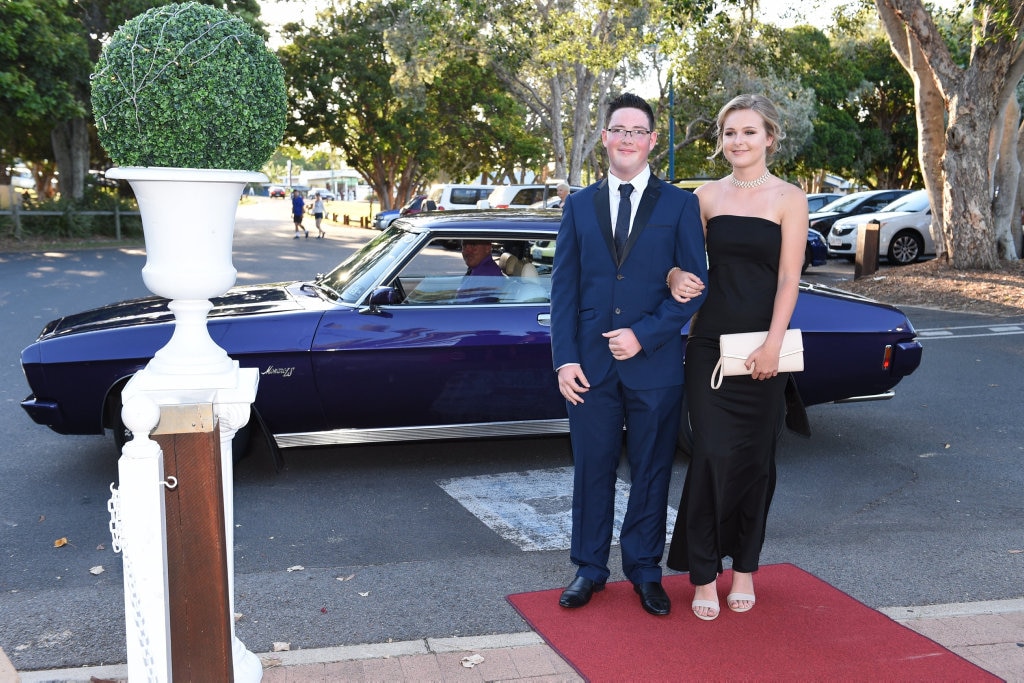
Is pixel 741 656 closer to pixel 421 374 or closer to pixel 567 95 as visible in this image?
pixel 421 374

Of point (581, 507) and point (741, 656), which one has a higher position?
point (581, 507)

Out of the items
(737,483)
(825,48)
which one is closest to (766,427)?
(737,483)

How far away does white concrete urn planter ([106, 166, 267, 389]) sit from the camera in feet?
9.59

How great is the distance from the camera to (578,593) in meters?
3.95

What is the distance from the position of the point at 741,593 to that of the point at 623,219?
156cm

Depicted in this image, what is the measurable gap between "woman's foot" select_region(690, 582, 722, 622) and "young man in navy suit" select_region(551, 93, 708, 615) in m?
0.12

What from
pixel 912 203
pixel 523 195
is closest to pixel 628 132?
pixel 912 203

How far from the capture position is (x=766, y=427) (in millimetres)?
3816

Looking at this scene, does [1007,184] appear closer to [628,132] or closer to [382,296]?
[382,296]

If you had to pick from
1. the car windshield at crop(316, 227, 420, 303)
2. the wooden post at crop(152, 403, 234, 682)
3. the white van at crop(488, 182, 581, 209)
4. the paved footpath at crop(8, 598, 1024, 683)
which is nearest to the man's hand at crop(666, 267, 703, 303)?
the paved footpath at crop(8, 598, 1024, 683)

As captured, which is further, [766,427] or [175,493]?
[766,427]

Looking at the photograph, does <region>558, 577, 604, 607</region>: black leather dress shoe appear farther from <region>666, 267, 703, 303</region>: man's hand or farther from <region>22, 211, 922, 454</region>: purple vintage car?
<region>22, 211, 922, 454</region>: purple vintage car

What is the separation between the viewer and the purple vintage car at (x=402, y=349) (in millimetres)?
5348

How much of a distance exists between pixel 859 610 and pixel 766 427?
0.86m
